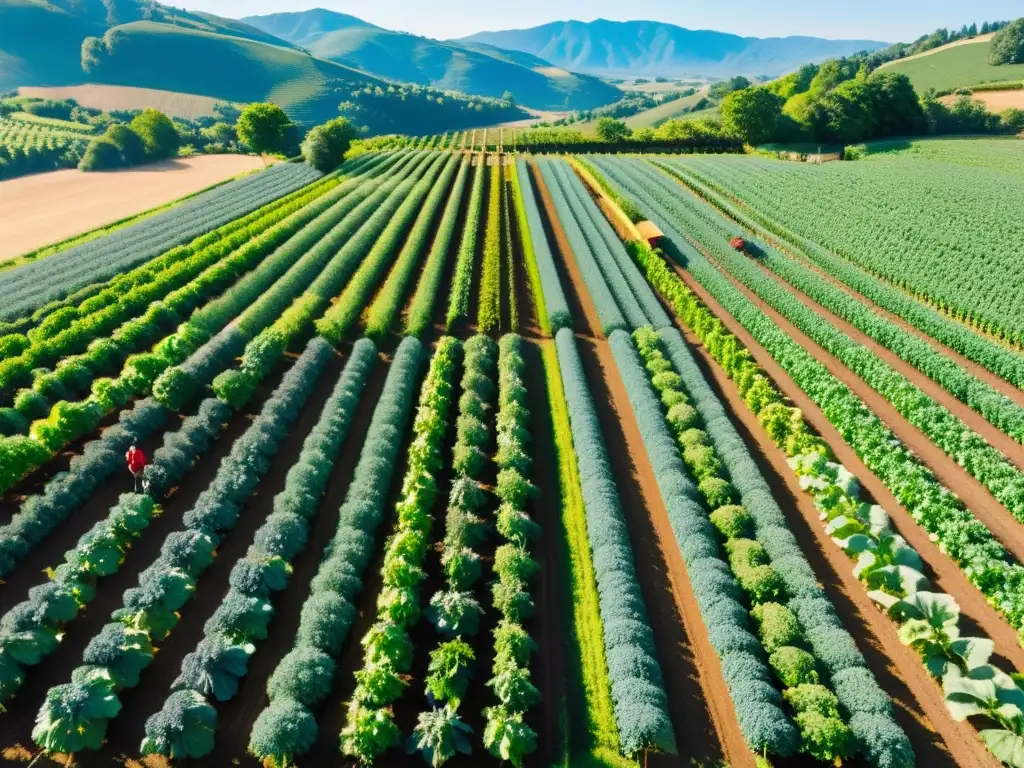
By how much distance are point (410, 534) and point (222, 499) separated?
7969mm

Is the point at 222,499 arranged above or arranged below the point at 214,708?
above

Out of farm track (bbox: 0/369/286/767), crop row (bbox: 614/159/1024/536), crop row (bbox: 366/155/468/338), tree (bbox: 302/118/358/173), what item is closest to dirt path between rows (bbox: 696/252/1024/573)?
crop row (bbox: 614/159/1024/536)

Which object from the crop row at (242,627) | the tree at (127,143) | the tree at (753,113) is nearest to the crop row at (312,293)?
the crop row at (242,627)

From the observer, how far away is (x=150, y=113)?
341ft

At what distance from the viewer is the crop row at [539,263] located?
122ft

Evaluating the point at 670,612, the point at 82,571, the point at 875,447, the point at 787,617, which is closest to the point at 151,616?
the point at 82,571

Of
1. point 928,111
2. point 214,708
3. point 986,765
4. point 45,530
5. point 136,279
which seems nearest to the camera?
point 986,765

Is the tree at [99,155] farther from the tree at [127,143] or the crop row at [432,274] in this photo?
the crop row at [432,274]

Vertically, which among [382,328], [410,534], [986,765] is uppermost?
[382,328]

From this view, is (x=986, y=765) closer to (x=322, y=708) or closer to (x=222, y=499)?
(x=322, y=708)

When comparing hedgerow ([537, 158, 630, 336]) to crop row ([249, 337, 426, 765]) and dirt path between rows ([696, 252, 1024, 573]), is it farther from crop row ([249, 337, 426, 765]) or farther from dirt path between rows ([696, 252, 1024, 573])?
crop row ([249, 337, 426, 765])

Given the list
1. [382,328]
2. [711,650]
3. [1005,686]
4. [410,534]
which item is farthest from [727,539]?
[382,328]

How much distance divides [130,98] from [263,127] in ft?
433

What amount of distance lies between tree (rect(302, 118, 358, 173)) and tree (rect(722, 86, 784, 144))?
71524mm
